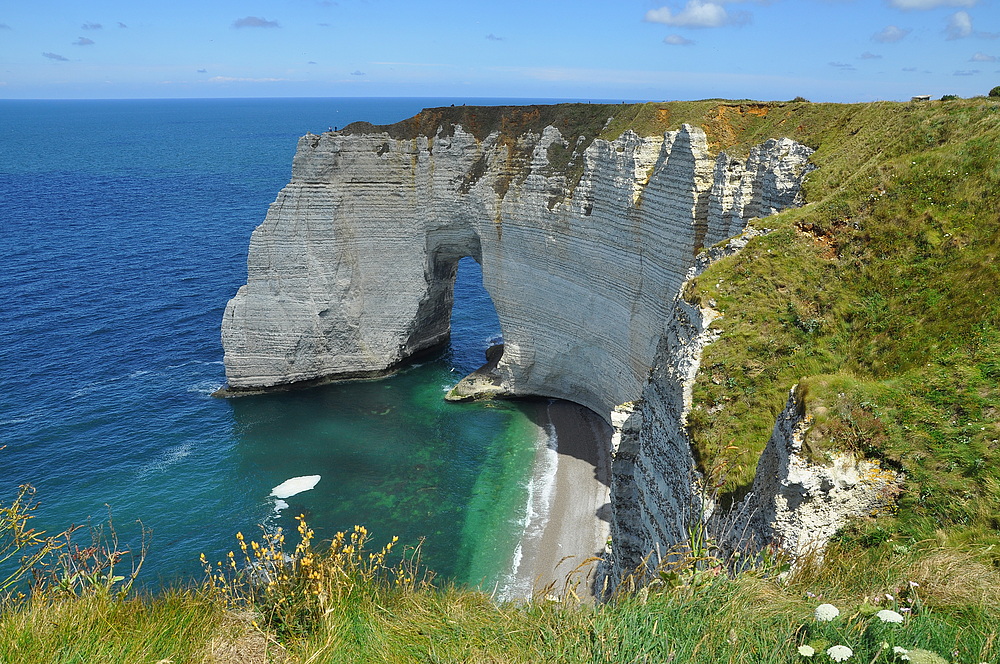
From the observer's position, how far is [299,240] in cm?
3738

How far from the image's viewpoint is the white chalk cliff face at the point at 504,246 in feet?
87.4

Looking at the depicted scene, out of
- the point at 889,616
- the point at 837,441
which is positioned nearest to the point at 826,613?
the point at 889,616

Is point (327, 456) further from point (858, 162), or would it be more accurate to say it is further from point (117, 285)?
point (117, 285)

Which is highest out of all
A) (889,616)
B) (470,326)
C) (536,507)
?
(889,616)

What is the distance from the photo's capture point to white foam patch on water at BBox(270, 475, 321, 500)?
94.3 ft

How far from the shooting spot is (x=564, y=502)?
28344 millimetres

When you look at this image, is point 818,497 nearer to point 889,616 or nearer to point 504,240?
point 889,616

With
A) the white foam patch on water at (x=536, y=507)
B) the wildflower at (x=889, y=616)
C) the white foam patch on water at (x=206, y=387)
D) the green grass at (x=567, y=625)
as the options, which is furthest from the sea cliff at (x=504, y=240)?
the wildflower at (x=889, y=616)

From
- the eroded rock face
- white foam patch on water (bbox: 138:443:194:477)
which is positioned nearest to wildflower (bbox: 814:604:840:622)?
the eroded rock face

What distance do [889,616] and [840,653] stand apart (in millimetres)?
716

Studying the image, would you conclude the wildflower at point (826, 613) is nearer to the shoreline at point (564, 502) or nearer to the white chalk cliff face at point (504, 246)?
the shoreline at point (564, 502)

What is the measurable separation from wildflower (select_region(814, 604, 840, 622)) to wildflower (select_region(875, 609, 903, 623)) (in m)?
0.34

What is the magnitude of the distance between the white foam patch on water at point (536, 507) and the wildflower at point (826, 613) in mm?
17274

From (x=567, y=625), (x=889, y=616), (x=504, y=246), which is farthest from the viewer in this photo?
(x=504, y=246)
